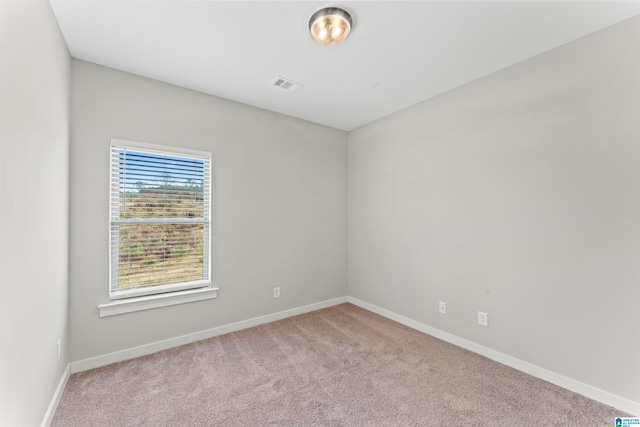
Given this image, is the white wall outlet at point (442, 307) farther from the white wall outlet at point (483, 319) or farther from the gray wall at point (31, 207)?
the gray wall at point (31, 207)

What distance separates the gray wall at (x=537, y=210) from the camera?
1903 mm

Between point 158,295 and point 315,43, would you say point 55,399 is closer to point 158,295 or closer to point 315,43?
point 158,295

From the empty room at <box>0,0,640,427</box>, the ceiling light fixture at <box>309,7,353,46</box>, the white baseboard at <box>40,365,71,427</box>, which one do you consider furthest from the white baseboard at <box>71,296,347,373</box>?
the ceiling light fixture at <box>309,7,353,46</box>

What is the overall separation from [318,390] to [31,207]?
2.14 m

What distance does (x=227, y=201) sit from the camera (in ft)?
10.1

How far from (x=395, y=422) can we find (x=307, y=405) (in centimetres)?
59

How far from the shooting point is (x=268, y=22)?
192cm

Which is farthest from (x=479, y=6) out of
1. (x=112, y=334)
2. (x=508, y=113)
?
(x=112, y=334)

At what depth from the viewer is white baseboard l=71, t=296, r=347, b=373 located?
235 centimetres

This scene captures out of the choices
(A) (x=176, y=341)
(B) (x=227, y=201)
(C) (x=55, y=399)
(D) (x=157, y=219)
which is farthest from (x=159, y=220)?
(C) (x=55, y=399)

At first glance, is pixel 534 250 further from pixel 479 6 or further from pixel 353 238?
pixel 353 238

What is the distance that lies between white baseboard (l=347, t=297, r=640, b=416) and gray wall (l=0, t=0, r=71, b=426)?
3.19m

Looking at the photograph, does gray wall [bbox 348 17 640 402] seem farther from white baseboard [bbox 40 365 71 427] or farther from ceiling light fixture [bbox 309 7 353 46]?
white baseboard [bbox 40 365 71 427]

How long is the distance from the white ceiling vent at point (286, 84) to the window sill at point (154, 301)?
7.40ft
